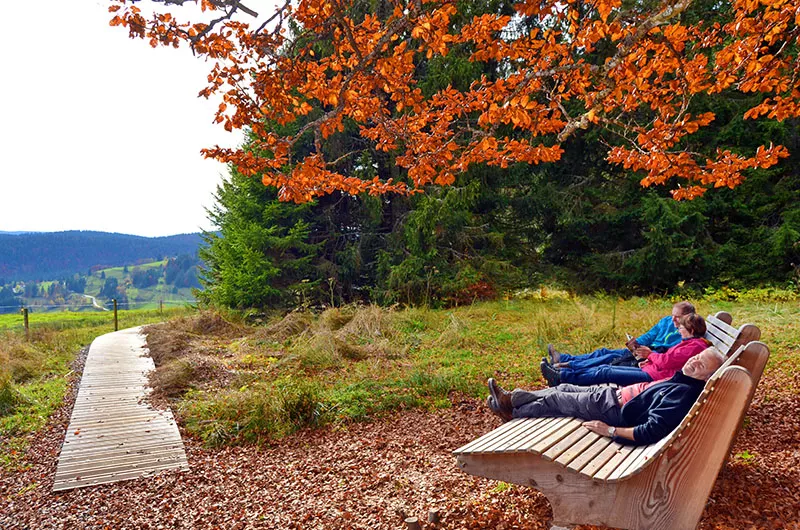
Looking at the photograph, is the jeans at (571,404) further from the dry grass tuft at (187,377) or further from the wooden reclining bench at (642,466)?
the dry grass tuft at (187,377)

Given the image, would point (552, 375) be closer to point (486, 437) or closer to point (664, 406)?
point (486, 437)

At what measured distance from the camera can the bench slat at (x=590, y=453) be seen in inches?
85.1

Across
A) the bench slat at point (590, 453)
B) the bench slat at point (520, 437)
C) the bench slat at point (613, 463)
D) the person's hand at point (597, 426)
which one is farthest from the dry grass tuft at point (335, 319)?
the bench slat at point (613, 463)

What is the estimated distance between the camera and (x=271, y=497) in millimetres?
3523

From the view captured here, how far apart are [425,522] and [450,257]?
1105cm

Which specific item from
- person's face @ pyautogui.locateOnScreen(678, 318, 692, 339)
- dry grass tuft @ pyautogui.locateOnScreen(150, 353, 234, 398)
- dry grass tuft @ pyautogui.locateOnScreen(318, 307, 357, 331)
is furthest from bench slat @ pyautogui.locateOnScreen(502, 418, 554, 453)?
dry grass tuft @ pyautogui.locateOnScreen(318, 307, 357, 331)

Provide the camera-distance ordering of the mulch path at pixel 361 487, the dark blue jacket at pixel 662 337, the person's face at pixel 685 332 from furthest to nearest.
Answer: the dark blue jacket at pixel 662 337
the person's face at pixel 685 332
the mulch path at pixel 361 487

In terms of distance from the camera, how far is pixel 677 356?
317cm

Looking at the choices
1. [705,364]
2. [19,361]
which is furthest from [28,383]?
[705,364]

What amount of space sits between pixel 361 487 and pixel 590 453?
183 cm

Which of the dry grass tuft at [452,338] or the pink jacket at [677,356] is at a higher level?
the pink jacket at [677,356]

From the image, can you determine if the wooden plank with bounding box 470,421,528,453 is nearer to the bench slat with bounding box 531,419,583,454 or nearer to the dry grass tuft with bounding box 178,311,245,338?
the bench slat with bounding box 531,419,583,454

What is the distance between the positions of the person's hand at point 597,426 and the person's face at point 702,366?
519mm

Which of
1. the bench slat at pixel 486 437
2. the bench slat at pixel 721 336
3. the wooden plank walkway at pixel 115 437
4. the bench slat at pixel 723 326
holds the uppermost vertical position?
the bench slat at pixel 723 326
